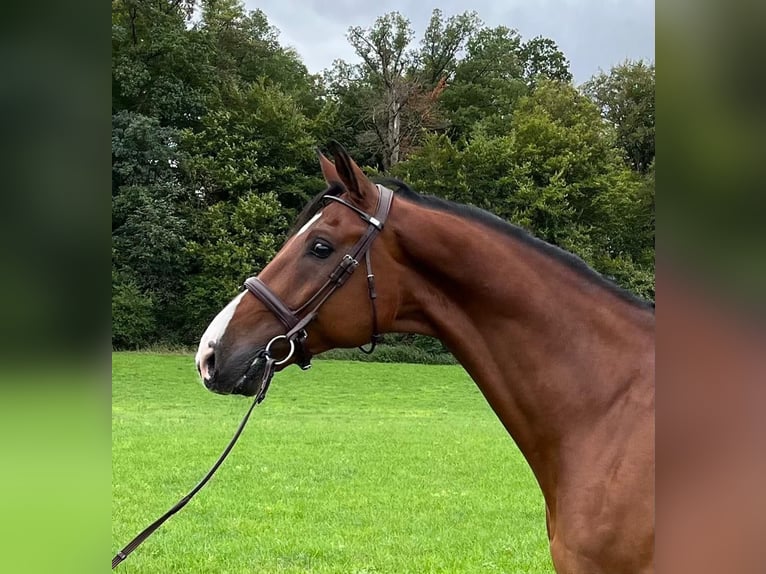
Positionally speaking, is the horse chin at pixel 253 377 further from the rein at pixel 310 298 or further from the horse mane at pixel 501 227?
the horse mane at pixel 501 227

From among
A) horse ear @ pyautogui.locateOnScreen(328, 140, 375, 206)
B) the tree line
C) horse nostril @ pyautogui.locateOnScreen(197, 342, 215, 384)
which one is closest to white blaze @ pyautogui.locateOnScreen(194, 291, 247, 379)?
horse nostril @ pyautogui.locateOnScreen(197, 342, 215, 384)

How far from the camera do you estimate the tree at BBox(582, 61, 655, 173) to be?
68.2 ft

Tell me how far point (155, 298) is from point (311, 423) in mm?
12497

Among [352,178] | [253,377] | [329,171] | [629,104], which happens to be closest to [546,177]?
[629,104]

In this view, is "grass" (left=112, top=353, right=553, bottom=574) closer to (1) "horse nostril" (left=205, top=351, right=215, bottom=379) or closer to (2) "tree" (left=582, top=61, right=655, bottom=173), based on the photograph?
(1) "horse nostril" (left=205, top=351, right=215, bottom=379)

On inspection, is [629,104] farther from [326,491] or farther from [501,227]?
[501,227]

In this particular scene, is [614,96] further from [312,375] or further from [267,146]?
[312,375]

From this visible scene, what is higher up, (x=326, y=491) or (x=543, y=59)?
(x=543, y=59)

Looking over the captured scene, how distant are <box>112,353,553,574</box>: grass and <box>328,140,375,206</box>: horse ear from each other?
365 cm

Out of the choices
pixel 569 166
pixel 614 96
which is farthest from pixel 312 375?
pixel 614 96

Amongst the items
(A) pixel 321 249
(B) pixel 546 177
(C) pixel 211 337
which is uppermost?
(B) pixel 546 177

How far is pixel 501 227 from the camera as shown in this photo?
2.55 m

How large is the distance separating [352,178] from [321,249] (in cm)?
31

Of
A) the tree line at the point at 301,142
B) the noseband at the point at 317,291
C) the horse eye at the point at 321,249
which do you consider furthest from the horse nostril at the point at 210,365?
the tree line at the point at 301,142
